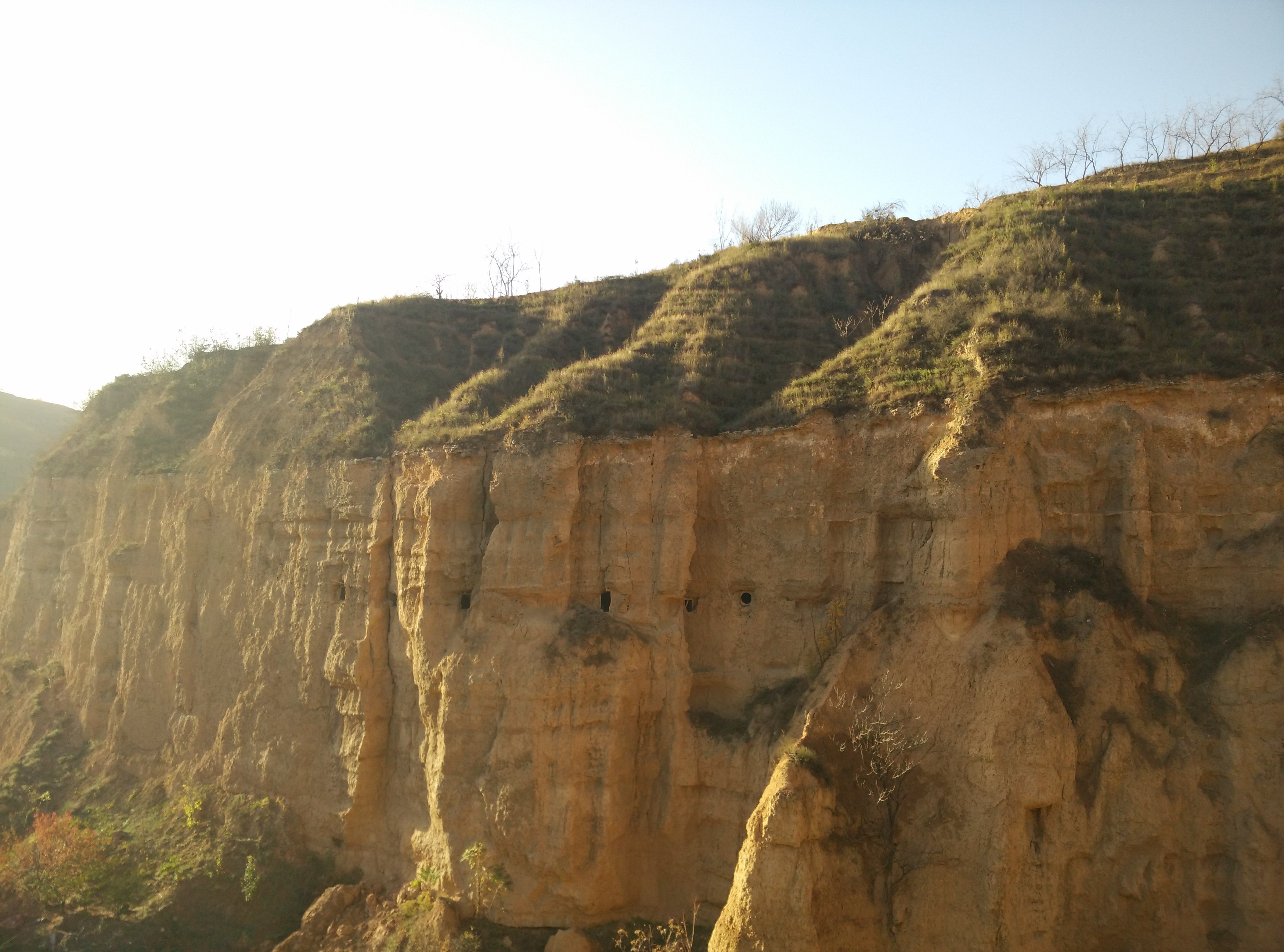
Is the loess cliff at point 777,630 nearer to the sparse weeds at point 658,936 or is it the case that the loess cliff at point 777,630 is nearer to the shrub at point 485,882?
the shrub at point 485,882

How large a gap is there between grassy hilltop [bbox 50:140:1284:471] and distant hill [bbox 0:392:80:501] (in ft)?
68.6

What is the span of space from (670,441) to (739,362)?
3767 mm

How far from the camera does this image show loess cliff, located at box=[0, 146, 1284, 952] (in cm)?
1372

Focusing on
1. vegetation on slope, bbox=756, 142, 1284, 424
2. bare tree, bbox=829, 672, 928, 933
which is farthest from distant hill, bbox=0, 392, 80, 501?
bare tree, bbox=829, 672, 928, 933

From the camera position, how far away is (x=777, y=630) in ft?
57.1

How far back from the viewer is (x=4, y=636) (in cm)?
3002

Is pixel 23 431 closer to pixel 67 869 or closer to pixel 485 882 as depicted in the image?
pixel 67 869

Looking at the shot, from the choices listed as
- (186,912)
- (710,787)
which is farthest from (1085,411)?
(186,912)

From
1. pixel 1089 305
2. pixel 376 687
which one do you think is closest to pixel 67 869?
pixel 376 687

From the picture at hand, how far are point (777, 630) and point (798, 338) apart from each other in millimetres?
8120

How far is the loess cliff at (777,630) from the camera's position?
540 inches

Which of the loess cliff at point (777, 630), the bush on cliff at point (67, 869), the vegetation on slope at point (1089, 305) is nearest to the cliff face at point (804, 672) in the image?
the loess cliff at point (777, 630)

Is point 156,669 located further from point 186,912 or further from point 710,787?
point 710,787

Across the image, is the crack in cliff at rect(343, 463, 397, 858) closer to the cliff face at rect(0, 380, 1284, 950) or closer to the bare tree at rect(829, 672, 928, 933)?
the cliff face at rect(0, 380, 1284, 950)
